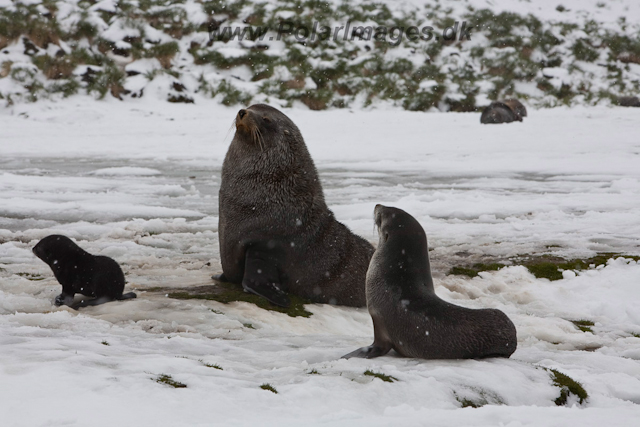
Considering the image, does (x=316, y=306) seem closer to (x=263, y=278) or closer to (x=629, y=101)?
(x=263, y=278)

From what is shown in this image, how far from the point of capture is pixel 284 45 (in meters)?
26.1

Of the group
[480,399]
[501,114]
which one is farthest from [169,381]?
[501,114]

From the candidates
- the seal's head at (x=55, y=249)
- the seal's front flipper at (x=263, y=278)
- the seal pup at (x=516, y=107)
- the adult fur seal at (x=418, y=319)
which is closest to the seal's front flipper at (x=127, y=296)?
the seal's head at (x=55, y=249)

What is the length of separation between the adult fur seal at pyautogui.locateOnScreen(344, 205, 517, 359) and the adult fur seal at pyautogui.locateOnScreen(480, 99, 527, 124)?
16222 millimetres

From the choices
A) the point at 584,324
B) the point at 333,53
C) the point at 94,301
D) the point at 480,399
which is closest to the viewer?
the point at 480,399

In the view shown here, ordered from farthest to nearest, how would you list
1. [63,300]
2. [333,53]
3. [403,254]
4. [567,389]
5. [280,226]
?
1. [333,53]
2. [280,226]
3. [63,300]
4. [403,254]
5. [567,389]

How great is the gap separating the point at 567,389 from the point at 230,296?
2525 mm

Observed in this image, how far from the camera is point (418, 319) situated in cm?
384

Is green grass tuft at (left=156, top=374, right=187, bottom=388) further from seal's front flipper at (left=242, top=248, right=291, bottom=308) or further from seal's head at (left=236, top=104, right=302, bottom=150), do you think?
seal's head at (left=236, top=104, right=302, bottom=150)

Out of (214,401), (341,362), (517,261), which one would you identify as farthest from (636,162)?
(214,401)

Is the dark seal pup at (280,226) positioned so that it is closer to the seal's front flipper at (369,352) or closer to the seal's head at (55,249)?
the seal's head at (55,249)

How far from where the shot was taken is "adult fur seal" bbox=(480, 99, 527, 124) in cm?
1966

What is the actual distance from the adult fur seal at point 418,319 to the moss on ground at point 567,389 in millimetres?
409

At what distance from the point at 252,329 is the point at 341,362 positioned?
1.11 m
